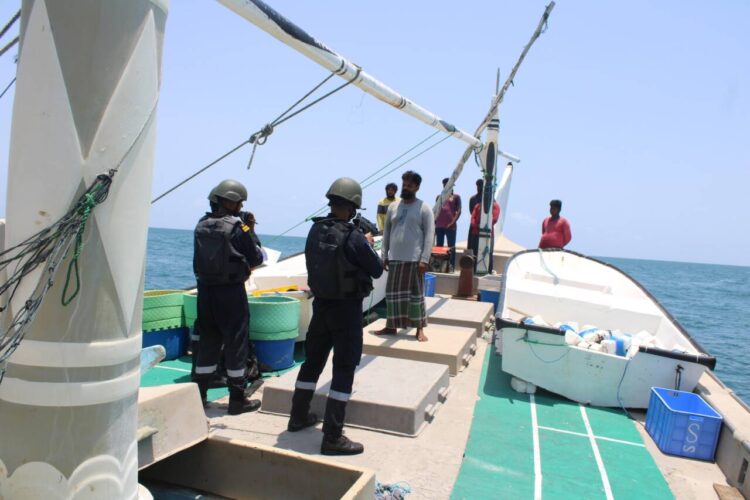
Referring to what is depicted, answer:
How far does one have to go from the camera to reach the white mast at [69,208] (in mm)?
1554

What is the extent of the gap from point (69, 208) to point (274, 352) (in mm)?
4198

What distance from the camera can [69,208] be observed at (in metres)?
1.57

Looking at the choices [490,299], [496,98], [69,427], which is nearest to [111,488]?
[69,427]

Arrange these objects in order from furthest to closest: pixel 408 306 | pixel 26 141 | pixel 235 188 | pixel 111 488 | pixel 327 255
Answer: pixel 408 306 → pixel 235 188 → pixel 327 255 → pixel 111 488 → pixel 26 141

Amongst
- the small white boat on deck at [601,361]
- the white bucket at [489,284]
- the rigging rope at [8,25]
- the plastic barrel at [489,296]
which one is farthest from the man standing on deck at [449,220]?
the rigging rope at [8,25]

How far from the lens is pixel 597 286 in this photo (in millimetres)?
9078

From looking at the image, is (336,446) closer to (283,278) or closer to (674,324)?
(283,278)

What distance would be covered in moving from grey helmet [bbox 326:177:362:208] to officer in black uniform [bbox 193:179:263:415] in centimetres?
87

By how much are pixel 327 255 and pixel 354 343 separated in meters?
0.61

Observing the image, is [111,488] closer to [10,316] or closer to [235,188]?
[10,316]

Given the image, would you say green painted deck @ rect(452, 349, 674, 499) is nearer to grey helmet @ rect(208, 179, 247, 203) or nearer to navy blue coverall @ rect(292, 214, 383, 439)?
navy blue coverall @ rect(292, 214, 383, 439)

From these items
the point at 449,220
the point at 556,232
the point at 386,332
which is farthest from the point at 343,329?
the point at 449,220

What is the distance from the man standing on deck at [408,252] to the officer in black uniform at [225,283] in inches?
76.0

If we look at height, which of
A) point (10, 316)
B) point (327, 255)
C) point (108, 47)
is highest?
point (108, 47)
